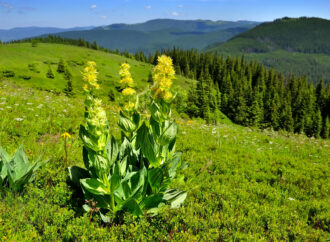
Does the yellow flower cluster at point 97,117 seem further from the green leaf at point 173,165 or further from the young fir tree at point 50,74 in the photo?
the young fir tree at point 50,74

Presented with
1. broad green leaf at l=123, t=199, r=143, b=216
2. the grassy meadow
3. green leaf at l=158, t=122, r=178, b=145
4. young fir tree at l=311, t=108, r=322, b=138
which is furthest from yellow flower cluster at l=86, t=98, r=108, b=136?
young fir tree at l=311, t=108, r=322, b=138

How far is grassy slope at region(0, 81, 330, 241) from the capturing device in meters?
3.71

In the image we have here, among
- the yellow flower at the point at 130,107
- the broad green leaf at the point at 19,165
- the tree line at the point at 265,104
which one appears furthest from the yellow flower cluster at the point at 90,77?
the tree line at the point at 265,104

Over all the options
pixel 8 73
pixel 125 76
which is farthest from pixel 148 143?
pixel 8 73

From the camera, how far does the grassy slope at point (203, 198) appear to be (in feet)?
12.2

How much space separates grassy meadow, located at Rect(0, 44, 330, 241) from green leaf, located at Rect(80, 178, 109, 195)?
0.55m

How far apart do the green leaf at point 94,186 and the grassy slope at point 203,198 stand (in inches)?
21.8

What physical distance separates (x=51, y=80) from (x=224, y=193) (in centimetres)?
7294

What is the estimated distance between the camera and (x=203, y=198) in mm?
5195

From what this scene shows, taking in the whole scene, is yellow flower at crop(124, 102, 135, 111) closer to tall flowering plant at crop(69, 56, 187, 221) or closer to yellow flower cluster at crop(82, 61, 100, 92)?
tall flowering plant at crop(69, 56, 187, 221)

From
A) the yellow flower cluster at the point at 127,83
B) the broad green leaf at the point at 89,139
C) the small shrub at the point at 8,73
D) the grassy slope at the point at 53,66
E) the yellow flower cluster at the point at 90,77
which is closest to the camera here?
the broad green leaf at the point at 89,139

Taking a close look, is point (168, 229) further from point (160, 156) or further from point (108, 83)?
point (108, 83)

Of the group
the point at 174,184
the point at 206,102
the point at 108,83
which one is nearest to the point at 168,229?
the point at 174,184

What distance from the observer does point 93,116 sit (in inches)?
125
